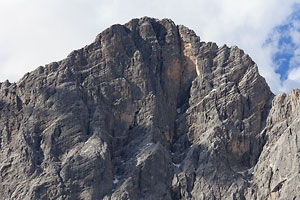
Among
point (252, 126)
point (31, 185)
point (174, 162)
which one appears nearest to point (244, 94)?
point (252, 126)

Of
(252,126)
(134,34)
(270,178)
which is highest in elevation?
(134,34)

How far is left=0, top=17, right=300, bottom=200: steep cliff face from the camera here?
518 ft

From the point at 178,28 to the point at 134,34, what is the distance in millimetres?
8065

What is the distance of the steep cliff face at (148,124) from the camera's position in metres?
158

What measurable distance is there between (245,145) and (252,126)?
3.45 m

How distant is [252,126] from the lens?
6506 inches

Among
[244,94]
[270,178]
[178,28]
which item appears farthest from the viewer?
[178,28]

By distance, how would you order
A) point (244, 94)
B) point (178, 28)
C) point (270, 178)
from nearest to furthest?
1. point (270, 178)
2. point (244, 94)
3. point (178, 28)

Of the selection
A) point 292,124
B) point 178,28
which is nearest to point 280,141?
point 292,124

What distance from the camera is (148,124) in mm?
165625

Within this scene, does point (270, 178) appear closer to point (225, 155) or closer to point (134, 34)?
point (225, 155)

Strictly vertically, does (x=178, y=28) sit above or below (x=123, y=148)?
above

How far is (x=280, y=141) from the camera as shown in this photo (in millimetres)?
159500

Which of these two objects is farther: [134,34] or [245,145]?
[134,34]
